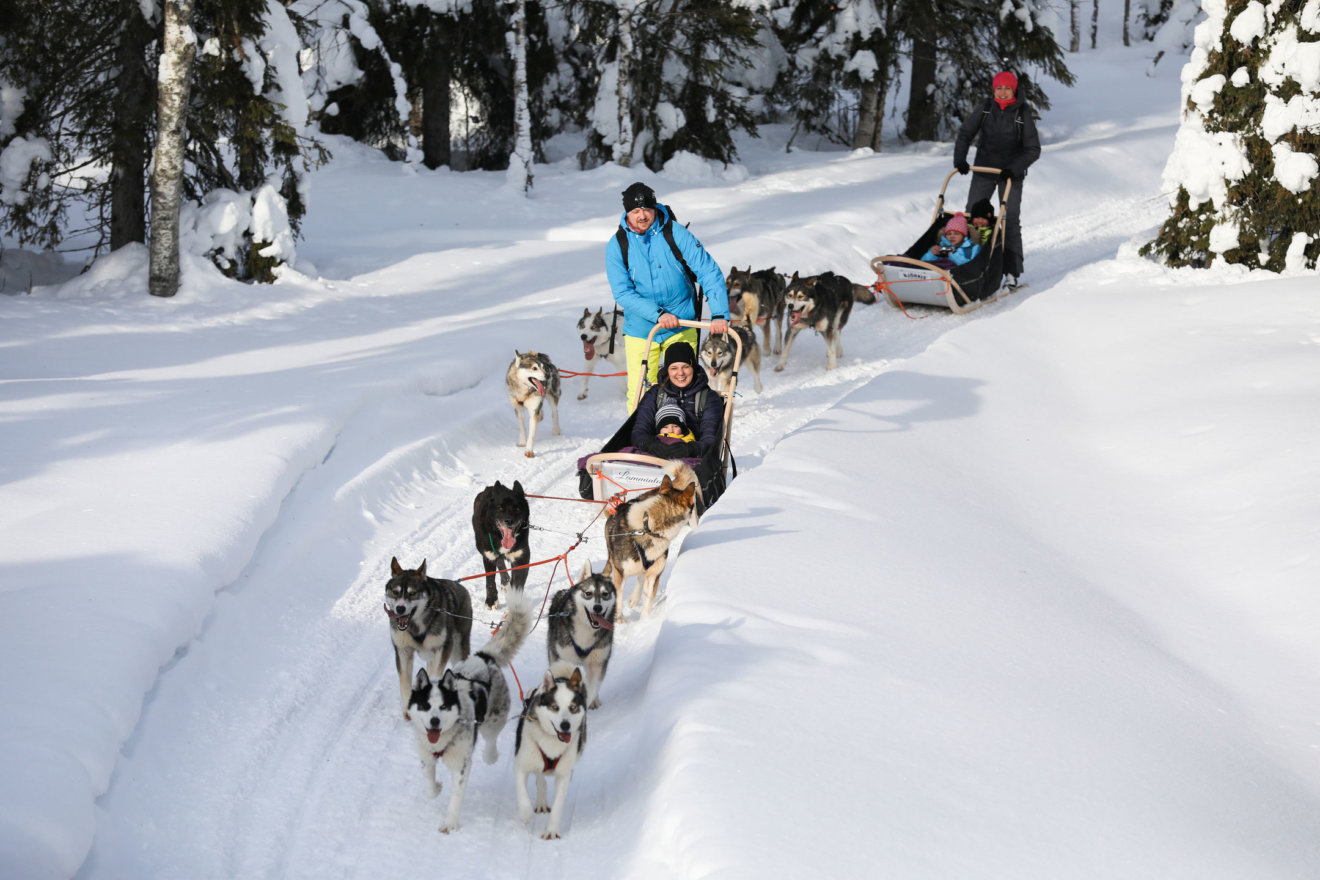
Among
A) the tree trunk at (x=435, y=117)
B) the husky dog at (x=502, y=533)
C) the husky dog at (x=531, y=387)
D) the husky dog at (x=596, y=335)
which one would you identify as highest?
the tree trunk at (x=435, y=117)

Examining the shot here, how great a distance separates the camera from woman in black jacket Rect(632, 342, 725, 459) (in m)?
6.41

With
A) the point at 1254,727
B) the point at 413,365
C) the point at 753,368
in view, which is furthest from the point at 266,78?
the point at 1254,727

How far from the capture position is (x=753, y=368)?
8.95 metres

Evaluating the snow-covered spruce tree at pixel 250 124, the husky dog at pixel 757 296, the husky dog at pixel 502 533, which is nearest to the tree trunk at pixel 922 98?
the husky dog at pixel 757 296

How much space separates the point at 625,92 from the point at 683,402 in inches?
462

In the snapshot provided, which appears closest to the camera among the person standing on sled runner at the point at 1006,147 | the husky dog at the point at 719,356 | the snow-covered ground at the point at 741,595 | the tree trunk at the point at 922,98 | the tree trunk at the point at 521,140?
the snow-covered ground at the point at 741,595

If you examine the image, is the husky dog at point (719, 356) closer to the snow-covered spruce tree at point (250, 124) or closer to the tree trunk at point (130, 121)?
the snow-covered spruce tree at point (250, 124)

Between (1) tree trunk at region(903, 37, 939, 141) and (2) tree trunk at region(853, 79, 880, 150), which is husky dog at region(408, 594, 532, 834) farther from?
(1) tree trunk at region(903, 37, 939, 141)

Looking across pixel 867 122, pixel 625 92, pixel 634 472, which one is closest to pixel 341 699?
pixel 634 472

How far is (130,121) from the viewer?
35.2 feet

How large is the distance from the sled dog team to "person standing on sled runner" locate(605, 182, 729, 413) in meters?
1.43

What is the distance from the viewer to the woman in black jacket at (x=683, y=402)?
641 cm

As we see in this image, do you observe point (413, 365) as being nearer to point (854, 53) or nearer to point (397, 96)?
point (397, 96)

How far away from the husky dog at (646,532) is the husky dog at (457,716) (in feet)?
3.38
